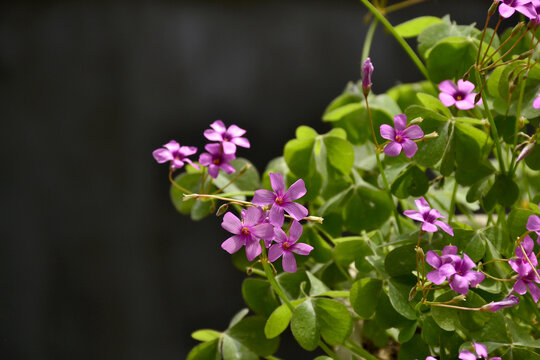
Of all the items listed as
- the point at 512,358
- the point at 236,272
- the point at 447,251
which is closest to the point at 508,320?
the point at 512,358

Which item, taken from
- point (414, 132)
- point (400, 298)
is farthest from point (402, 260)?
point (414, 132)

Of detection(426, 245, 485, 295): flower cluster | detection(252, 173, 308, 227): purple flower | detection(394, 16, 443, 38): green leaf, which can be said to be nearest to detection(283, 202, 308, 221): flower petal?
detection(252, 173, 308, 227): purple flower

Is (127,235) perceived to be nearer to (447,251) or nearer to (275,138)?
(275,138)

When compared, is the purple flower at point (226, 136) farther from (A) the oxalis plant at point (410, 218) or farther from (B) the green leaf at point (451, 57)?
(B) the green leaf at point (451, 57)

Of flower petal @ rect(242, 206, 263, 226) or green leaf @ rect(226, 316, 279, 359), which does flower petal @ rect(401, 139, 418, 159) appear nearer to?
flower petal @ rect(242, 206, 263, 226)

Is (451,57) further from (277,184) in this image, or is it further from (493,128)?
(277,184)

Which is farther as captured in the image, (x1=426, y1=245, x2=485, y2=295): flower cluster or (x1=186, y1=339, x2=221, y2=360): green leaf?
(x1=186, y1=339, x2=221, y2=360): green leaf
